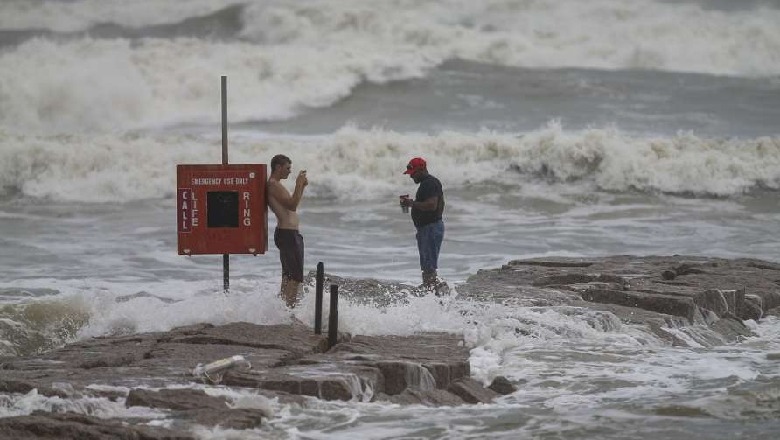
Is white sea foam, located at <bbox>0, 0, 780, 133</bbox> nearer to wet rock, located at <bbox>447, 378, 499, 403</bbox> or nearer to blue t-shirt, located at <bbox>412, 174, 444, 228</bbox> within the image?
blue t-shirt, located at <bbox>412, 174, 444, 228</bbox>

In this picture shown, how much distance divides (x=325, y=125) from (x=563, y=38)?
11.1 meters

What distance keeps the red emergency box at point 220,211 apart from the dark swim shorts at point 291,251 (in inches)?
6.9

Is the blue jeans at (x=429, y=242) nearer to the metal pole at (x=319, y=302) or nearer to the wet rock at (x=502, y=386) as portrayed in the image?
the metal pole at (x=319, y=302)

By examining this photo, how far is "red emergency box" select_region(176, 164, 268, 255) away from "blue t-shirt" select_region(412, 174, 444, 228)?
2011mm

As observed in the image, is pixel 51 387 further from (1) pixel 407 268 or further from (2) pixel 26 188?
(2) pixel 26 188

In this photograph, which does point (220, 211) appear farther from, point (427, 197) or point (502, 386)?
point (502, 386)

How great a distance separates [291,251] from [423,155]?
18251 mm

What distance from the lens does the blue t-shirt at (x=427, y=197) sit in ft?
41.3

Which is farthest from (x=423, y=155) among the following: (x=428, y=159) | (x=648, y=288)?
(x=648, y=288)

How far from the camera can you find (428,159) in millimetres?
28797

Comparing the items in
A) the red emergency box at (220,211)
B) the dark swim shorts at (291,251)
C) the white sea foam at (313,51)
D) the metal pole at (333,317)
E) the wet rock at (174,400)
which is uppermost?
the white sea foam at (313,51)

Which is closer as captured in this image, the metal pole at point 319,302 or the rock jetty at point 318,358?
the rock jetty at point 318,358

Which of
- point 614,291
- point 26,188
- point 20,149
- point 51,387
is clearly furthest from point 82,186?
point 51,387

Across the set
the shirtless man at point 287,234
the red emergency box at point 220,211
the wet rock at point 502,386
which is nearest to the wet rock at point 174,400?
the wet rock at point 502,386
